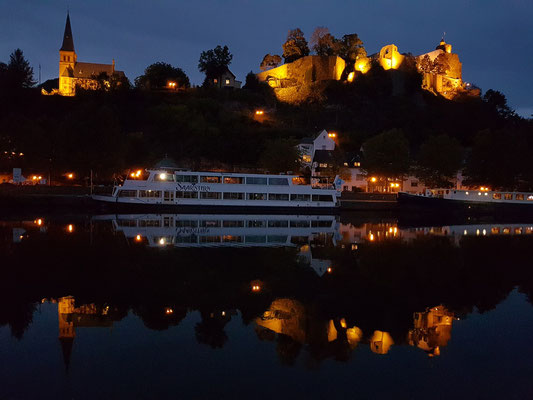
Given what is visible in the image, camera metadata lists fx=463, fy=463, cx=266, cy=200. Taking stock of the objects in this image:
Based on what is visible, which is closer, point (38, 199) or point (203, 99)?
point (38, 199)

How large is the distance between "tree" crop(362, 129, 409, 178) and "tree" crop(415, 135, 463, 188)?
3509 millimetres

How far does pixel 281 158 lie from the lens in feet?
208

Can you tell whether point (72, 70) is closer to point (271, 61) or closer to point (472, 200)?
point (271, 61)

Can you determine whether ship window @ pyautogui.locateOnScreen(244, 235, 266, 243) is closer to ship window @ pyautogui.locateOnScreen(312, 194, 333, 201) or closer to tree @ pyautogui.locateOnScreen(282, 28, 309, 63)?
ship window @ pyautogui.locateOnScreen(312, 194, 333, 201)

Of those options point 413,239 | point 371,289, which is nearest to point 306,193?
point 413,239

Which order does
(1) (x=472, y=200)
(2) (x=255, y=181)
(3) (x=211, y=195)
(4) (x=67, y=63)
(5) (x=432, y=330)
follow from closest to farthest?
(5) (x=432, y=330), (3) (x=211, y=195), (2) (x=255, y=181), (1) (x=472, y=200), (4) (x=67, y=63)

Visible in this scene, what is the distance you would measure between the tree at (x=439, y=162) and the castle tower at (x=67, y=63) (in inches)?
2943

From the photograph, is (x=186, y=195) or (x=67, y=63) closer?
(x=186, y=195)

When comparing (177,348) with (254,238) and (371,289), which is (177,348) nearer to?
(371,289)

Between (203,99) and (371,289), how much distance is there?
76.5 meters

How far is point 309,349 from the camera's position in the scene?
9.40 metres

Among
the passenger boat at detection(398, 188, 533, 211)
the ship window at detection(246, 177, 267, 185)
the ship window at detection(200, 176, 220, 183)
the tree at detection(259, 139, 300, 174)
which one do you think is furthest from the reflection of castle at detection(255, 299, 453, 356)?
the tree at detection(259, 139, 300, 174)

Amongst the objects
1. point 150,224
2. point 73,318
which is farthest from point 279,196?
point 73,318

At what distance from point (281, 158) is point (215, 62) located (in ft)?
146
